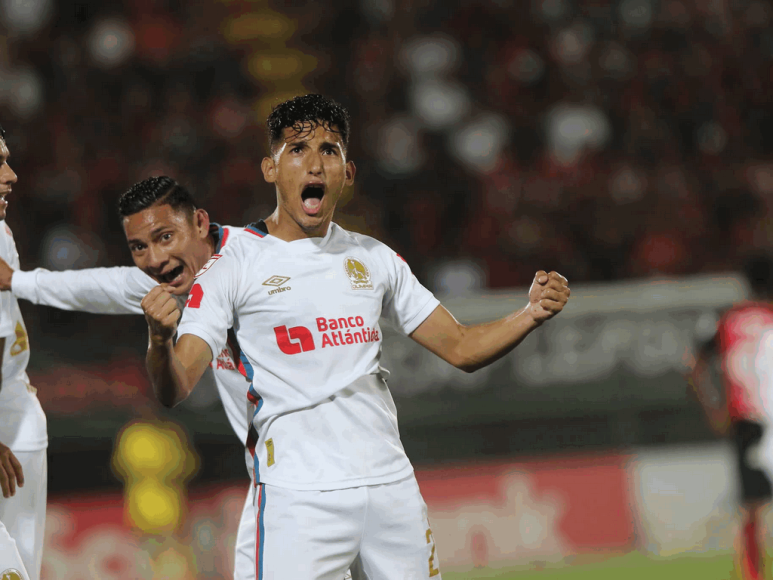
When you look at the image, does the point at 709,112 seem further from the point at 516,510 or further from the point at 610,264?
Result: the point at 516,510

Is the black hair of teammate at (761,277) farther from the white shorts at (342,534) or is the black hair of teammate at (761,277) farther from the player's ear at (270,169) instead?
the player's ear at (270,169)

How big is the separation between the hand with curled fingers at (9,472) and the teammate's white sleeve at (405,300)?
1.38 m

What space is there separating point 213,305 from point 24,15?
29.8ft

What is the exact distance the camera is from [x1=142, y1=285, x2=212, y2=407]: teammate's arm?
2.41 meters

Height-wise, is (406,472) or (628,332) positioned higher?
(628,332)

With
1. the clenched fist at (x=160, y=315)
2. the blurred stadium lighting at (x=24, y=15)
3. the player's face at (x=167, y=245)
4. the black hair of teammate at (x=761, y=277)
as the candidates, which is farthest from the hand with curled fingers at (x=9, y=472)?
the blurred stadium lighting at (x=24, y=15)

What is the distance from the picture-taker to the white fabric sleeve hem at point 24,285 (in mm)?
3482

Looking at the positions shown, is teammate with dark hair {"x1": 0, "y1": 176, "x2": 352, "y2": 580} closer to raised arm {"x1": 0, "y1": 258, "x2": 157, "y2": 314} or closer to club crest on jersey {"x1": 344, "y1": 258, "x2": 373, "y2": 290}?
raised arm {"x1": 0, "y1": 258, "x2": 157, "y2": 314}

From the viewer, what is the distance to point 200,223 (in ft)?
11.1

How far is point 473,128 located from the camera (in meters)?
10.3

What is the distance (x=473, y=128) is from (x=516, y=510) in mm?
5053

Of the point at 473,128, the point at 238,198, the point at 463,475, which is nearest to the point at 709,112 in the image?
the point at 473,128

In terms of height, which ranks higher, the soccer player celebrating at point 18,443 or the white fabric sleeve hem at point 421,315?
the white fabric sleeve hem at point 421,315

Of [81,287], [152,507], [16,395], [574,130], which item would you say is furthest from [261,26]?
[16,395]
